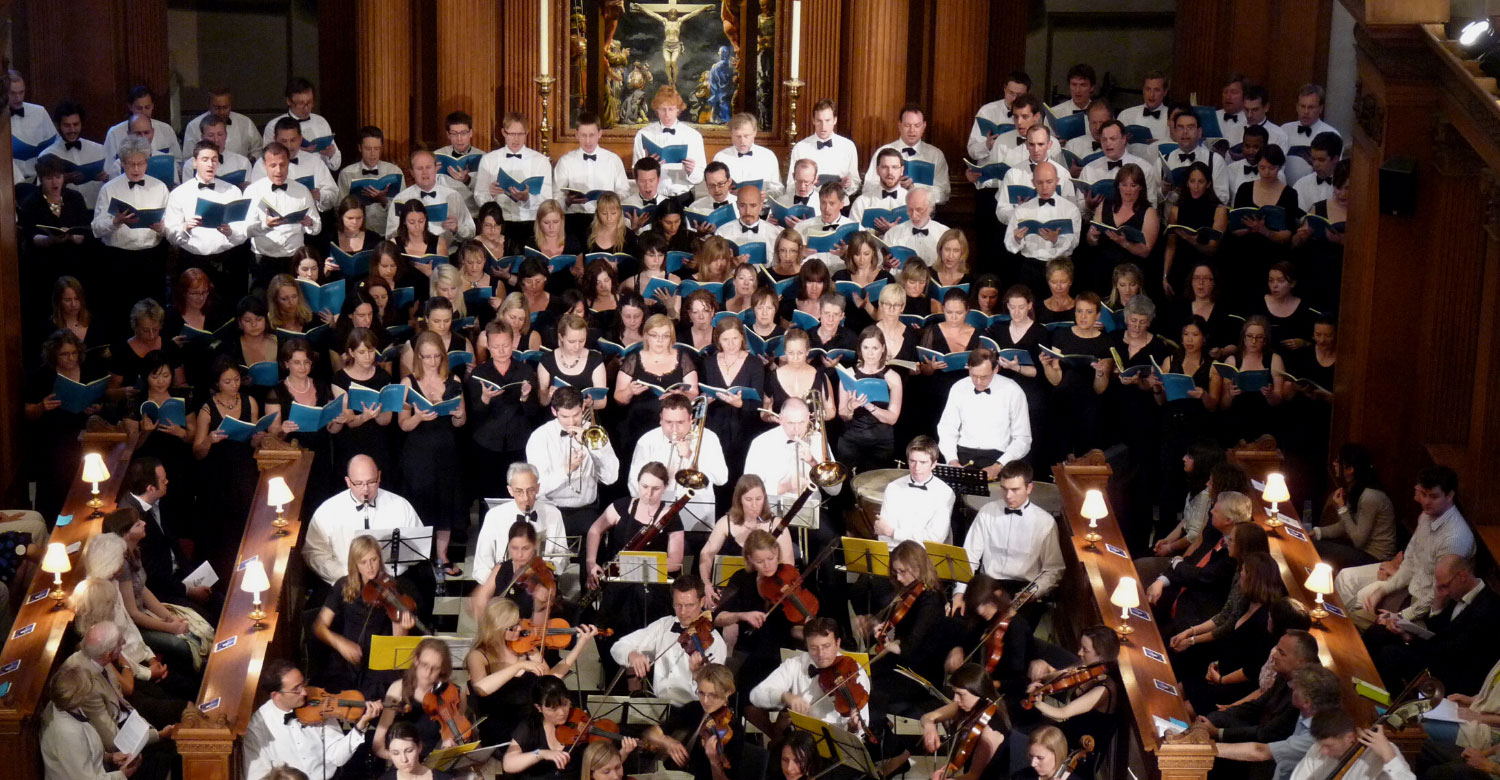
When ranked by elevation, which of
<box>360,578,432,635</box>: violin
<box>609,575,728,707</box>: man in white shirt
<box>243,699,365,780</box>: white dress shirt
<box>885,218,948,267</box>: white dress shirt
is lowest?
<box>243,699,365,780</box>: white dress shirt

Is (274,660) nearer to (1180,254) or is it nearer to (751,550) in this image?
(751,550)

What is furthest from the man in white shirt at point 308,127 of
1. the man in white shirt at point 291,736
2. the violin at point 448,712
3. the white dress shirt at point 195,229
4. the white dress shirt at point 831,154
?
the violin at point 448,712

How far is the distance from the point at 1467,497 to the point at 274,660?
6.46 m

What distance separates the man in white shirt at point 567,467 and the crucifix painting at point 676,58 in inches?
206

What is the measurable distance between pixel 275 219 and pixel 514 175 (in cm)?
197

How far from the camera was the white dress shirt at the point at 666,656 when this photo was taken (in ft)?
35.4

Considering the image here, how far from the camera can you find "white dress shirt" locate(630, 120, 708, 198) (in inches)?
592

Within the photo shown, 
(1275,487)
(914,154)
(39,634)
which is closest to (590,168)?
(914,154)

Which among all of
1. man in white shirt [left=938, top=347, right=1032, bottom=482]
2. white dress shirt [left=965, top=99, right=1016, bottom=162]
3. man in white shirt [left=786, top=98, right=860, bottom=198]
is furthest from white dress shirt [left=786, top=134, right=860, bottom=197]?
man in white shirt [left=938, top=347, right=1032, bottom=482]

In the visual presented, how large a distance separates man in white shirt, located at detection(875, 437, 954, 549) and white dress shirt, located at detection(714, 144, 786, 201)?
4000 millimetres

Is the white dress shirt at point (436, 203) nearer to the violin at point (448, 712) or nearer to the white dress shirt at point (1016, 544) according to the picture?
the white dress shirt at point (1016, 544)

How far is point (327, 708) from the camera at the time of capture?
10297 mm

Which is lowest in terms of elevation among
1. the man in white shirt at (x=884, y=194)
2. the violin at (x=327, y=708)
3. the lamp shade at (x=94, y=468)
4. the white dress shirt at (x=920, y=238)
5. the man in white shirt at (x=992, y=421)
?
the violin at (x=327, y=708)

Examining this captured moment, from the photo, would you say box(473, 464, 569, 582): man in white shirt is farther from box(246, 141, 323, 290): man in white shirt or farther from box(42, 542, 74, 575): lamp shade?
box(246, 141, 323, 290): man in white shirt
